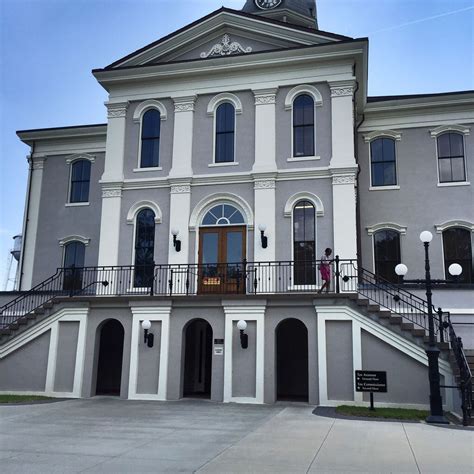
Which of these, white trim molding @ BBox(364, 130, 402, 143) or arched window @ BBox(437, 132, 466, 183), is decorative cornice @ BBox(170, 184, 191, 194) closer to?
white trim molding @ BBox(364, 130, 402, 143)

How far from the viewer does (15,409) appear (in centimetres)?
1409

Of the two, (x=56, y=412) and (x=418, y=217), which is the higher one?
(x=418, y=217)

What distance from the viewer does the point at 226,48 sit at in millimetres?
20297

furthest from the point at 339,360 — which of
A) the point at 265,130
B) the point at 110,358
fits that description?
the point at 110,358

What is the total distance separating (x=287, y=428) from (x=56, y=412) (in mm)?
6167

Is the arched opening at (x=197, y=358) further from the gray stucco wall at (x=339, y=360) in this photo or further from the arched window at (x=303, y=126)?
the arched window at (x=303, y=126)

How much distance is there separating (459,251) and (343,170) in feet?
18.9

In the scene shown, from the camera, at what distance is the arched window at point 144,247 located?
750 inches

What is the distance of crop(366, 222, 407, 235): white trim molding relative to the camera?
20.6m

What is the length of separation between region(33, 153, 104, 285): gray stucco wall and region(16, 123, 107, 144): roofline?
3.27 ft

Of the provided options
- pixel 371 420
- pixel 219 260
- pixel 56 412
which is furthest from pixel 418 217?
pixel 56 412

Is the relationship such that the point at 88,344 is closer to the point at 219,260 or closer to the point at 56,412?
the point at 56,412

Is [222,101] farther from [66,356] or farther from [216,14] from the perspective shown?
[66,356]

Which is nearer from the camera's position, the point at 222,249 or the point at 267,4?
the point at 222,249
